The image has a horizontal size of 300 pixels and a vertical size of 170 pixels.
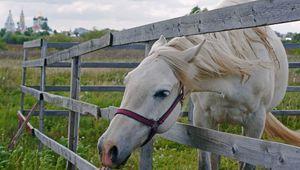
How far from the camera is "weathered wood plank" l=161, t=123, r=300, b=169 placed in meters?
2.25

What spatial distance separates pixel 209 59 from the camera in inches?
124

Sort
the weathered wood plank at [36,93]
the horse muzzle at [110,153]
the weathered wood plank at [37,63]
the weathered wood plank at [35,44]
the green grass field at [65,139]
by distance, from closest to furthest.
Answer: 1. the horse muzzle at [110,153]
2. the green grass field at [65,139]
3. the weathered wood plank at [36,93]
4. the weathered wood plank at [37,63]
5. the weathered wood plank at [35,44]

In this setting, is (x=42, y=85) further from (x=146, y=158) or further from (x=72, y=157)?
(x=146, y=158)

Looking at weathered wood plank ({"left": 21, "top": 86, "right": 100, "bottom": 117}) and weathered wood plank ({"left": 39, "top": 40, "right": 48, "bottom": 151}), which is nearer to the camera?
weathered wood plank ({"left": 21, "top": 86, "right": 100, "bottom": 117})

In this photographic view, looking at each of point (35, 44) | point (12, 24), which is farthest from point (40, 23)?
point (35, 44)

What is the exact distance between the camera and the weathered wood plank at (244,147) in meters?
2.25

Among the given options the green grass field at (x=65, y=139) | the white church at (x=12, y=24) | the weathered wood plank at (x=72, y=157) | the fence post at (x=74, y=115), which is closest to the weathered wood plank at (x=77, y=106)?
the fence post at (x=74, y=115)

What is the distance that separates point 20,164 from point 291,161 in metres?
4.39

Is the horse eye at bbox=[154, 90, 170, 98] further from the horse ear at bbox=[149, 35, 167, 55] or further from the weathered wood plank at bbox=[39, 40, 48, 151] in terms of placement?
the weathered wood plank at bbox=[39, 40, 48, 151]

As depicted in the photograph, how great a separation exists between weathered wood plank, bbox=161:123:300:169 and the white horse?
A: 24cm

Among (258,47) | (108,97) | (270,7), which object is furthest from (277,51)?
(108,97)

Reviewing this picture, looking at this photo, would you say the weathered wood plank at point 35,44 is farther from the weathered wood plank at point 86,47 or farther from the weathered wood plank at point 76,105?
the weathered wood plank at point 86,47

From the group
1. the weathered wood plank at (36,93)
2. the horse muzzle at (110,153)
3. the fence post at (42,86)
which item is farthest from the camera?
the fence post at (42,86)

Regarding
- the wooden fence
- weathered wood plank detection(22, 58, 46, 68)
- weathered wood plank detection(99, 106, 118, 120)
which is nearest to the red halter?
the wooden fence
